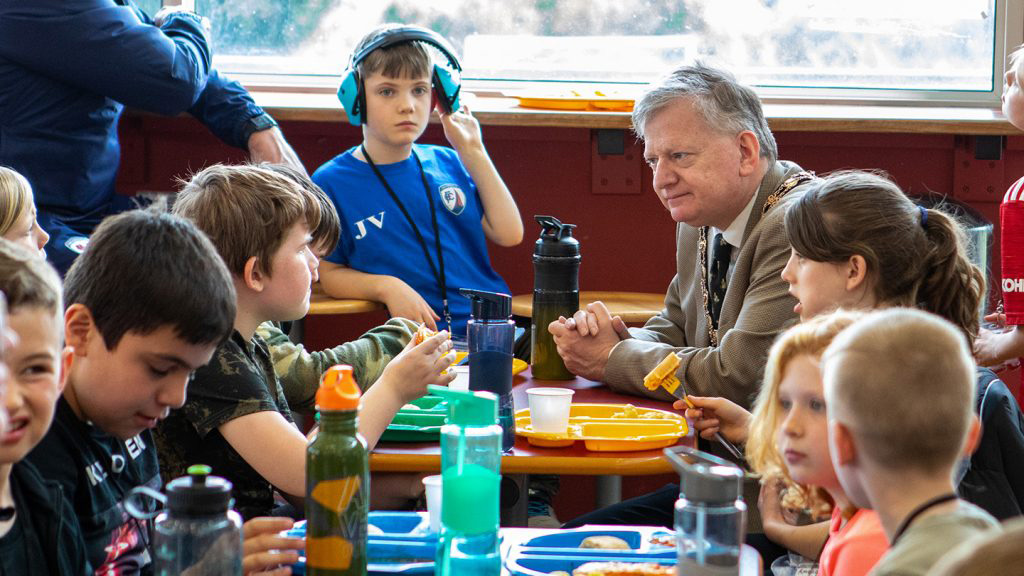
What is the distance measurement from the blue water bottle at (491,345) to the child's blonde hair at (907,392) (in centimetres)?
89

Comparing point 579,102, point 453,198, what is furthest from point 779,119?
point 453,198

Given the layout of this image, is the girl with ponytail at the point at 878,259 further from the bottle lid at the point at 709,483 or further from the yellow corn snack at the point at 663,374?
the bottle lid at the point at 709,483

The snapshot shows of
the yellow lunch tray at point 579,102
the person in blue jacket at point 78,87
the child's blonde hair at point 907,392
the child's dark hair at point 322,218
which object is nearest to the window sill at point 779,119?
the yellow lunch tray at point 579,102

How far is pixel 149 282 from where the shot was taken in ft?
4.78

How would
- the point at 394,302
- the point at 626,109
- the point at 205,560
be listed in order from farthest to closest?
1. the point at 626,109
2. the point at 394,302
3. the point at 205,560

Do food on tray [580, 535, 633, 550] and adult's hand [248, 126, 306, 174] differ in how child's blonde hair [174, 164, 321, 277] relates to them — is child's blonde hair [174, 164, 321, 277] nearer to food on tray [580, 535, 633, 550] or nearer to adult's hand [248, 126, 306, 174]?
food on tray [580, 535, 633, 550]

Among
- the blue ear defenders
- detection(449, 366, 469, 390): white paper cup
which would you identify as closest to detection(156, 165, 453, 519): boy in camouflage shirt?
detection(449, 366, 469, 390): white paper cup

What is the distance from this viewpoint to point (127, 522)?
1511mm

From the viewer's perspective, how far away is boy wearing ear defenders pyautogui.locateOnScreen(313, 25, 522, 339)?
10.9 feet

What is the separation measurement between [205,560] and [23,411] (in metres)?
0.24

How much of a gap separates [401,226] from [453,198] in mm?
184

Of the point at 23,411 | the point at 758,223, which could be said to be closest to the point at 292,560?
the point at 23,411

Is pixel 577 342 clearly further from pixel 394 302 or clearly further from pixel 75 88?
pixel 75 88

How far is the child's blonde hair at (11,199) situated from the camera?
226 cm
